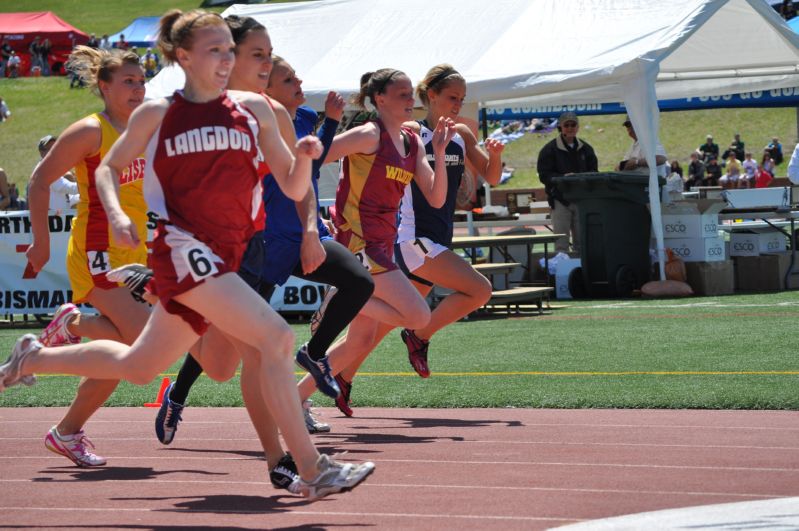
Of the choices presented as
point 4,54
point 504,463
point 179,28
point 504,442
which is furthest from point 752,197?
point 4,54

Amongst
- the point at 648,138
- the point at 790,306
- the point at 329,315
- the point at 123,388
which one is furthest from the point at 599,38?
the point at 329,315

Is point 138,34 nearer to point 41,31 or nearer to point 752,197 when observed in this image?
point 41,31

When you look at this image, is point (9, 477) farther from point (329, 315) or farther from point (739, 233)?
point (739, 233)

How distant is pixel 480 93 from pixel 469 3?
2575 millimetres

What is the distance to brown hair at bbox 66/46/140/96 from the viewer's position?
22.0ft

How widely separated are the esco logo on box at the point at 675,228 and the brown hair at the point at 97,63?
11.5 m

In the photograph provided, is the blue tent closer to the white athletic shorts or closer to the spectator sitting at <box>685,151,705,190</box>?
the spectator sitting at <box>685,151,705,190</box>

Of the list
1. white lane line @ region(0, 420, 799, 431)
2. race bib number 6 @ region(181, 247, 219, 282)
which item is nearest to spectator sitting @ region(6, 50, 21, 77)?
white lane line @ region(0, 420, 799, 431)

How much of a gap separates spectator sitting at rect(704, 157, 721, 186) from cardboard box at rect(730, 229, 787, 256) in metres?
17.5

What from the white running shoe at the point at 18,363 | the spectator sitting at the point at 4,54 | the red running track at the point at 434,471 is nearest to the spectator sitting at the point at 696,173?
the red running track at the point at 434,471

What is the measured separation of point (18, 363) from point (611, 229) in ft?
38.7

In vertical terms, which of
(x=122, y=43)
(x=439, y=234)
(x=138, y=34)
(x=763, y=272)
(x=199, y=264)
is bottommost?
(x=763, y=272)

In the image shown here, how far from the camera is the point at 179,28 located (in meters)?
5.13

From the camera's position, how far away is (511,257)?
1836cm
